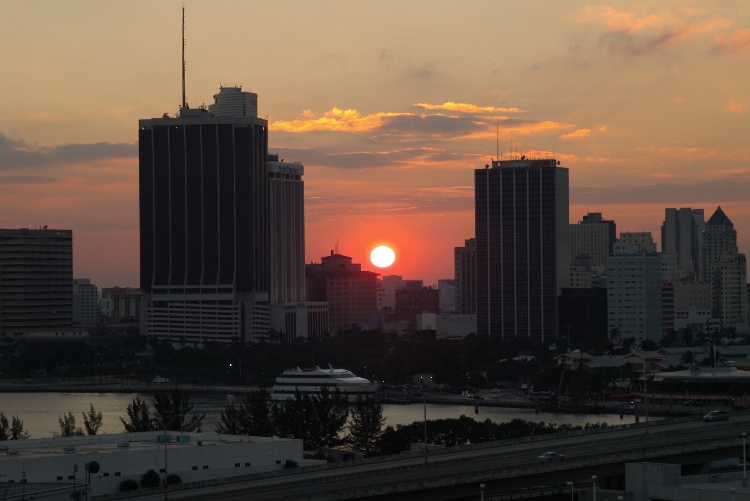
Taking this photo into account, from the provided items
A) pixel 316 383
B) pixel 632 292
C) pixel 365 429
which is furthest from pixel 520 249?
pixel 365 429

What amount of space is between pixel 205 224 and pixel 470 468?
465 feet

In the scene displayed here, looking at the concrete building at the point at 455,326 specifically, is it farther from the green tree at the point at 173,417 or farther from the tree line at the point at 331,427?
the tree line at the point at 331,427

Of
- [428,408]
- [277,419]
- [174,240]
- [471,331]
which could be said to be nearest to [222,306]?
[174,240]

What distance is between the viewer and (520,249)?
555 ft

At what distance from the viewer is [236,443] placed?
53.1m

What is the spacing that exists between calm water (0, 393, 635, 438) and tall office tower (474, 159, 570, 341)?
46.5 m

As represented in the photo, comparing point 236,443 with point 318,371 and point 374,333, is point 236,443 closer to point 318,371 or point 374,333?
point 318,371

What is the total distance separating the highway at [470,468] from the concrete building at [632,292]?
385ft

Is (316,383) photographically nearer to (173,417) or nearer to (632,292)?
(173,417)

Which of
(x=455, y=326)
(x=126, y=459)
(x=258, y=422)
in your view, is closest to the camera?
(x=126, y=459)

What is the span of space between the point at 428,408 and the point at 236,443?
61.3 metres

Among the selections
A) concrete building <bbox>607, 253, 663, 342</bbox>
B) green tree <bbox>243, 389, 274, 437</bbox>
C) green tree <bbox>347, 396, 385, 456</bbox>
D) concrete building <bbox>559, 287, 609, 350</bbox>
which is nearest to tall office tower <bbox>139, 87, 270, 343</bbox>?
concrete building <bbox>559, 287, 609, 350</bbox>

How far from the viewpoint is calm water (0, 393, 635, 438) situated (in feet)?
318

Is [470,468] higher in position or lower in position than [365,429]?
higher
